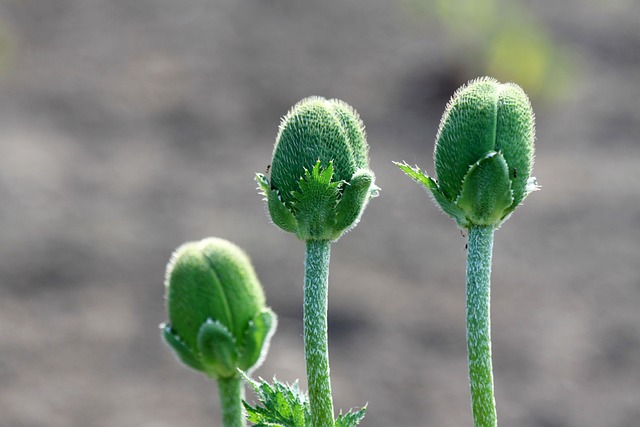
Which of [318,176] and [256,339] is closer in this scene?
[318,176]

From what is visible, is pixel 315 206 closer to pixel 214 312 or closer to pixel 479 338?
pixel 479 338

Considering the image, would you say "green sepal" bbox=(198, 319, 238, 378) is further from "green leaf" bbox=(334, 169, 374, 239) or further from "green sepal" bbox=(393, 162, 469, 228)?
"green sepal" bbox=(393, 162, 469, 228)

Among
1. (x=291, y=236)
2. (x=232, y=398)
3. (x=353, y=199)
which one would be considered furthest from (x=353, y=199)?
(x=291, y=236)

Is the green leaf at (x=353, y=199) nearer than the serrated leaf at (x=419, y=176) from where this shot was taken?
No

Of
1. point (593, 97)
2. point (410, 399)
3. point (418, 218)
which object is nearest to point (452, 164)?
point (410, 399)

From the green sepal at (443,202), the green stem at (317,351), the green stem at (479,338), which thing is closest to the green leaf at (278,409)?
the green stem at (317,351)

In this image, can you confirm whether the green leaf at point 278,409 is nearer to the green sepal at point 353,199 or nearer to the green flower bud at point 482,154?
the green sepal at point 353,199

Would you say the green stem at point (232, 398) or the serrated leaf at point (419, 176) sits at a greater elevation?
the serrated leaf at point (419, 176)
